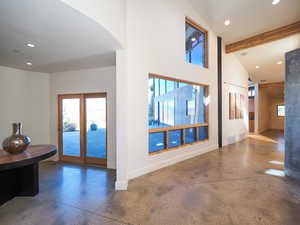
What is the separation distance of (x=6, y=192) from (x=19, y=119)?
2549 mm

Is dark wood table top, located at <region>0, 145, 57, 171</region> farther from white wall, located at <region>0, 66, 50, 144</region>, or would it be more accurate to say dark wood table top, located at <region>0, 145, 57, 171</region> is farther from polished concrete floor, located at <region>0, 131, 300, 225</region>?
white wall, located at <region>0, 66, 50, 144</region>

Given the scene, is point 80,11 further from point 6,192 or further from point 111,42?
point 6,192

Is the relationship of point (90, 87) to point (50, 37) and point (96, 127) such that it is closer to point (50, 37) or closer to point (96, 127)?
point (96, 127)

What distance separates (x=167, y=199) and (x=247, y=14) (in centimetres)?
631

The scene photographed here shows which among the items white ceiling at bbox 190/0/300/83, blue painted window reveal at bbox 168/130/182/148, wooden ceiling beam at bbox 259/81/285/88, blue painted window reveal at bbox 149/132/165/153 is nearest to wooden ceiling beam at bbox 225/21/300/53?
white ceiling at bbox 190/0/300/83

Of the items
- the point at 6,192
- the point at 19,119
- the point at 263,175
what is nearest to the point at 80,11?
the point at 6,192

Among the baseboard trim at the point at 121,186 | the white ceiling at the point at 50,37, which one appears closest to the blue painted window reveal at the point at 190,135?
the baseboard trim at the point at 121,186

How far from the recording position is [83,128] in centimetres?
462

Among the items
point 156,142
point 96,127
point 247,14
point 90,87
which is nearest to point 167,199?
point 156,142

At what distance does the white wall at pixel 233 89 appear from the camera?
688 cm

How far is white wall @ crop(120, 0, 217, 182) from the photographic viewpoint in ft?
11.2

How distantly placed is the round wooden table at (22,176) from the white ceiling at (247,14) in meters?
5.90

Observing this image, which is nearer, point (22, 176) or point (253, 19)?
point (22, 176)

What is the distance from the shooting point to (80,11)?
198cm
